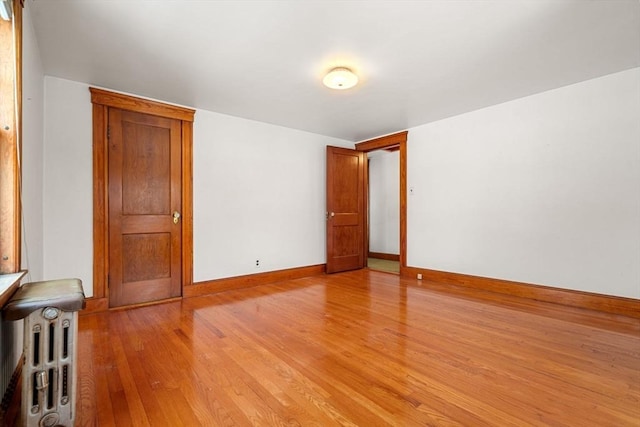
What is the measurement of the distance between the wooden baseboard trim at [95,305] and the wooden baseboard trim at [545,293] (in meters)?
4.16

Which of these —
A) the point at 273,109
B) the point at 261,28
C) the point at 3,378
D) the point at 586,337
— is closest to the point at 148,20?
the point at 261,28

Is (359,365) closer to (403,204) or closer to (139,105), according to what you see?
(403,204)

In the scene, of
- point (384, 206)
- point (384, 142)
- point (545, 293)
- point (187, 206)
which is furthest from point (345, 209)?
point (545, 293)

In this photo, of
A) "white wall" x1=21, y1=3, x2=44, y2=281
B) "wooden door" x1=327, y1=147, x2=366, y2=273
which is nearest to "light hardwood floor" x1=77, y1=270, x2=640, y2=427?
"white wall" x1=21, y1=3, x2=44, y2=281

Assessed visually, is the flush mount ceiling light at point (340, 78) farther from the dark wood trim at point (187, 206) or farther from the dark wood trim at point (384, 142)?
the dark wood trim at point (384, 142)

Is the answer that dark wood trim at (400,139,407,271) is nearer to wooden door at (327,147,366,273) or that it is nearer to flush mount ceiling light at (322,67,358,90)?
wooden door at (327,147,366,273)

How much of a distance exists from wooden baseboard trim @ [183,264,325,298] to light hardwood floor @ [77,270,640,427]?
0.41 m

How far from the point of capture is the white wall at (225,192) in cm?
285

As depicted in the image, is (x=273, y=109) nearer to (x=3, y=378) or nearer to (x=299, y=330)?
(x=299, y=330)

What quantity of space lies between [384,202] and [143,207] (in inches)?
201

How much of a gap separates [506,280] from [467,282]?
482mm

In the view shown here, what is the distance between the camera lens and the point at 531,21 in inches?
81.2

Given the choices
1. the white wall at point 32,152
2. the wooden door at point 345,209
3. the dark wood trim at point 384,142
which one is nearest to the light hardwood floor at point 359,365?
the white wall at point 32,152

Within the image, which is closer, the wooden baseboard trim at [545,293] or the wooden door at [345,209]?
the wooden baseboard trim at [545,293]
